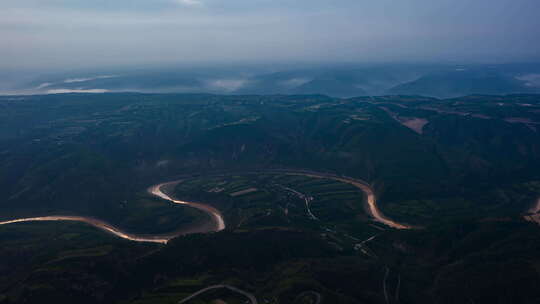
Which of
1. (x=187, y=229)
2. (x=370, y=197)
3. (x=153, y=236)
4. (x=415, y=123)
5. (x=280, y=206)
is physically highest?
(x=415, y=123)

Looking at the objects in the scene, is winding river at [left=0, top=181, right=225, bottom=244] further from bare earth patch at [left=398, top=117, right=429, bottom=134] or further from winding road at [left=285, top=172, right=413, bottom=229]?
bare earth patch at [left=398, top=117, right=429, bottom=134]

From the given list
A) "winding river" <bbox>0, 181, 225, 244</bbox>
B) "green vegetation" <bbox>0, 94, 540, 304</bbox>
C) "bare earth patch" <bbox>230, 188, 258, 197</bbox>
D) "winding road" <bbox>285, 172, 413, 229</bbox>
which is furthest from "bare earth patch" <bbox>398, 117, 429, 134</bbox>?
"winding river" <bbox>0, 181, 225, 244</bbox>

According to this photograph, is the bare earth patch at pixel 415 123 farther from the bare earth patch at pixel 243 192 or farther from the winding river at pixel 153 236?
the winding river at pixel 153 236

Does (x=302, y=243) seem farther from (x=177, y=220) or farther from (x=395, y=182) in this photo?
(x=395, y=182)

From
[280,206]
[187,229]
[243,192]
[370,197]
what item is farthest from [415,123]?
[187,229]

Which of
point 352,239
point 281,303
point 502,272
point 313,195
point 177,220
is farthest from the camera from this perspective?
point 313,195

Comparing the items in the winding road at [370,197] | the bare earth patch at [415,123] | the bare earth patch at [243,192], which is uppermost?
the bare earth patch at [415,123]

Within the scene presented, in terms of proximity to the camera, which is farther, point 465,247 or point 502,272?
point 465,247

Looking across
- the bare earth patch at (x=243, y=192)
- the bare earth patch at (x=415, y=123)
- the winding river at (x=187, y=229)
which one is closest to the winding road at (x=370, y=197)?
the winding river at (x=187, y=229)

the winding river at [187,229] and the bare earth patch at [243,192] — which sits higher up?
the bare earth patch at [243,192]

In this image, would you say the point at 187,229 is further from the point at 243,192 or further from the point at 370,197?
the point at 370,197

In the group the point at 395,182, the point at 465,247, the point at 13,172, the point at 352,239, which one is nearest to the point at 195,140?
the point at 13,172
